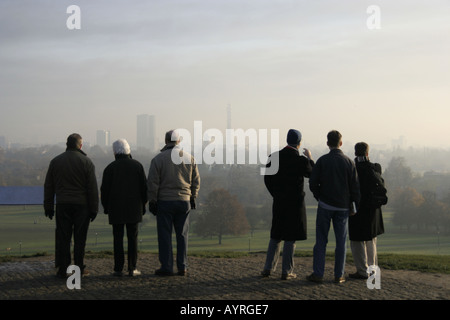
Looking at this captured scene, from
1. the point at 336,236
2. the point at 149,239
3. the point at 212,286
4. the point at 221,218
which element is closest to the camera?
the point at 212,286

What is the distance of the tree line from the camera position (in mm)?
79938

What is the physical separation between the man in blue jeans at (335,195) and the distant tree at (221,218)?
212 ft

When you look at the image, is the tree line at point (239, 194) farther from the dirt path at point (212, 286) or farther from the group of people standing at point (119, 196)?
the group of people standing at point (119, 196)

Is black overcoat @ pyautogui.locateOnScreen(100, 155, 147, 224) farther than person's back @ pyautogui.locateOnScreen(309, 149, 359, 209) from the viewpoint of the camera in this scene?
Yes

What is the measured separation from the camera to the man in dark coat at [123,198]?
30.2ft

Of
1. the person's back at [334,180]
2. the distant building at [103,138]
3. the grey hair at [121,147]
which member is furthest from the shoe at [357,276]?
the distant building at [103,138]

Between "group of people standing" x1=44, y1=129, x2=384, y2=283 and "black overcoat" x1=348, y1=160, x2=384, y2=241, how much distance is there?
0.06ft

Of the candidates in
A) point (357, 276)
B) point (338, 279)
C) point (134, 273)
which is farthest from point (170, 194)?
point (357, 276)

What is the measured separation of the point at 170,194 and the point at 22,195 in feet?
28.5

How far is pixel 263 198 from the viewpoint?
11475 centimetres

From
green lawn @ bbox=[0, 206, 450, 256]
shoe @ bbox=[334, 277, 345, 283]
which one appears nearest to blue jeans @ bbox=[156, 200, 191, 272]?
shoe @ bbox=[334, 277, 345, 283]

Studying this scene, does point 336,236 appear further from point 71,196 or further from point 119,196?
point 71,196

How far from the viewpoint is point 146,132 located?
12638 cm

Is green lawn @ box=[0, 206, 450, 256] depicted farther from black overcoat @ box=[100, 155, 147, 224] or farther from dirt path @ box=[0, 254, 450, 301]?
black overcoat @ box=[100, 155, 147, 224]
